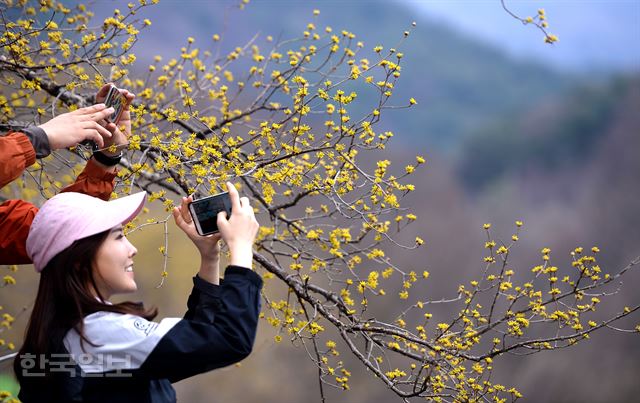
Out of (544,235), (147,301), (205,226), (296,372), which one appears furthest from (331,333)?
(205,226)

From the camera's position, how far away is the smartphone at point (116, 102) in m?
2.57

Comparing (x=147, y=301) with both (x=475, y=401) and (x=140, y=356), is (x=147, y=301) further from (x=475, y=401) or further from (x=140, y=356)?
(x=140, y=356)

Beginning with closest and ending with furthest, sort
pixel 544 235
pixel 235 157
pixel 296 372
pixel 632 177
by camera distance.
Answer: pixel 235 157, pixel 296 372, pixel 544 235, pixel 632 177

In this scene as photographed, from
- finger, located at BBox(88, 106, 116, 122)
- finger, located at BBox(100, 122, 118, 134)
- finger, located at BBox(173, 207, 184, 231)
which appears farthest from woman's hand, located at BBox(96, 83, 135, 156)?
finger, located at BBox(173, 207, 184, 231)

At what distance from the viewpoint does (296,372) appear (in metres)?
16.3

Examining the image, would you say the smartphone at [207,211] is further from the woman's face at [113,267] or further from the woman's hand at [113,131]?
the woman's hand at [113,131]

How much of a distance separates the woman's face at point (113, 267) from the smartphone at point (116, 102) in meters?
0.75

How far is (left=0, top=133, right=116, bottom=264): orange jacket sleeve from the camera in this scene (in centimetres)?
211

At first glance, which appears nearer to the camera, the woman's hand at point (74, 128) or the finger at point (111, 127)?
the woman's hand at point (74, 128)

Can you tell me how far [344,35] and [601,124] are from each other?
21.2 metres

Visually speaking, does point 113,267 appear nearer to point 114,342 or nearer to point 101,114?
point 114,342

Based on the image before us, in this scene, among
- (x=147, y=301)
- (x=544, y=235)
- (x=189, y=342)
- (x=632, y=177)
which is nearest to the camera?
(x=189, y=342)

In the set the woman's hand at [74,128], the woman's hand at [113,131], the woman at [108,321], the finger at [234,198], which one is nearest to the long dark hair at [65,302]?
the woman at [108,321]

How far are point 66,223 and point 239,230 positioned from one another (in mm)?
408
